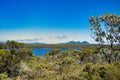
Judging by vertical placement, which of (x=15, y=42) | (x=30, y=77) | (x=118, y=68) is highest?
(x=15, y=42)

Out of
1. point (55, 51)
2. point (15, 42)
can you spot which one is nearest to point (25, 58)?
point (15, 42)

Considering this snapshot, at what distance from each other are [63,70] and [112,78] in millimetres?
16512

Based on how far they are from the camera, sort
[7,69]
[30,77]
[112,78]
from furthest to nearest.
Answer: [7,69]
[30,77]
[112,78]

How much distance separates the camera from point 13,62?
37.4m

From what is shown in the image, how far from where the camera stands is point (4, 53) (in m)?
36.7

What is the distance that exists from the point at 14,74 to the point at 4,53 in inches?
148

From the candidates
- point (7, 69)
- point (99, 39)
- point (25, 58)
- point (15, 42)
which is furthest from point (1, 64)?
point (99, 39)

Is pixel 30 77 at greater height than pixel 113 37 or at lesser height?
lesser

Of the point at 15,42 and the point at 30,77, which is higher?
the point at 15,42

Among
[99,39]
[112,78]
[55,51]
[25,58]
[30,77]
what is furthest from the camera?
[55,51]

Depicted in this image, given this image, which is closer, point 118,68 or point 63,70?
point 118,68

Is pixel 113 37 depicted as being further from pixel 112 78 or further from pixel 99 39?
pixel 112 78

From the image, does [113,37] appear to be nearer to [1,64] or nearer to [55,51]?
[1,64]

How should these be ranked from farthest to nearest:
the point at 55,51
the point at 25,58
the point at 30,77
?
the point at 55,51 < the point at 25,58 < the point at 30,77
